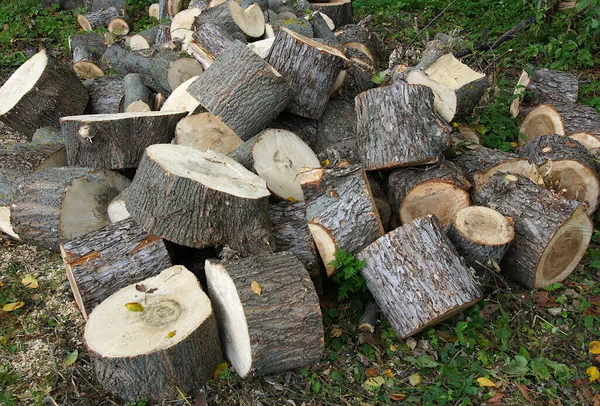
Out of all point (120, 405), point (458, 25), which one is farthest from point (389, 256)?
point (458, 25)

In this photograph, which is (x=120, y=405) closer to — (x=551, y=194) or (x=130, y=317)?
(x=130, y=317)

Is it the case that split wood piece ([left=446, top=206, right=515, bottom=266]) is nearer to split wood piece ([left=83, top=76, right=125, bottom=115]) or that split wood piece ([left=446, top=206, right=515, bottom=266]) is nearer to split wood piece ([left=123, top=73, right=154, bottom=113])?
split wood piece ([left=123, top=73, right=154, bottom=113])

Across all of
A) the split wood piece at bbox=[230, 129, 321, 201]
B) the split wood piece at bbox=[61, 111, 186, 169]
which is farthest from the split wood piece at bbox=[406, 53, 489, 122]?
the split wood piece at bbox=[61, 111, 186, 169]

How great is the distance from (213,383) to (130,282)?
2.78ft

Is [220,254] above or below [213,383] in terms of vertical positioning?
above

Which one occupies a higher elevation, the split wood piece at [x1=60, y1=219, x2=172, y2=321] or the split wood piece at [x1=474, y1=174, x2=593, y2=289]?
the split wood piece at [x1=60, y1=219, x2=172, y2=321]

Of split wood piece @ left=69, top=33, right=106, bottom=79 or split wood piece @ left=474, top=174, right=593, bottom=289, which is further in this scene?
split wood piece @ left=69, top=33, right=106, bottom=79

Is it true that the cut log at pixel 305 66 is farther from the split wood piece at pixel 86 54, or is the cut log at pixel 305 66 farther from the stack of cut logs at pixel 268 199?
the split wood piece at pixel 86 54

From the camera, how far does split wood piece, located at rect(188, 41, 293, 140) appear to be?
3.90m

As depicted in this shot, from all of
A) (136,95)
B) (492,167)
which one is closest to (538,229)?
(492,167)

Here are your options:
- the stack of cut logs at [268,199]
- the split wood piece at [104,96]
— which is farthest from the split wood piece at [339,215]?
the split wood piece at [104,96]

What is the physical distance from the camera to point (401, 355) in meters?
3.15

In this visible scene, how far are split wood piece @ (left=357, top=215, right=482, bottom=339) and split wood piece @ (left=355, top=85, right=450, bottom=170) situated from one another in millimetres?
647

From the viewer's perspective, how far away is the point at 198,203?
10.1ft
